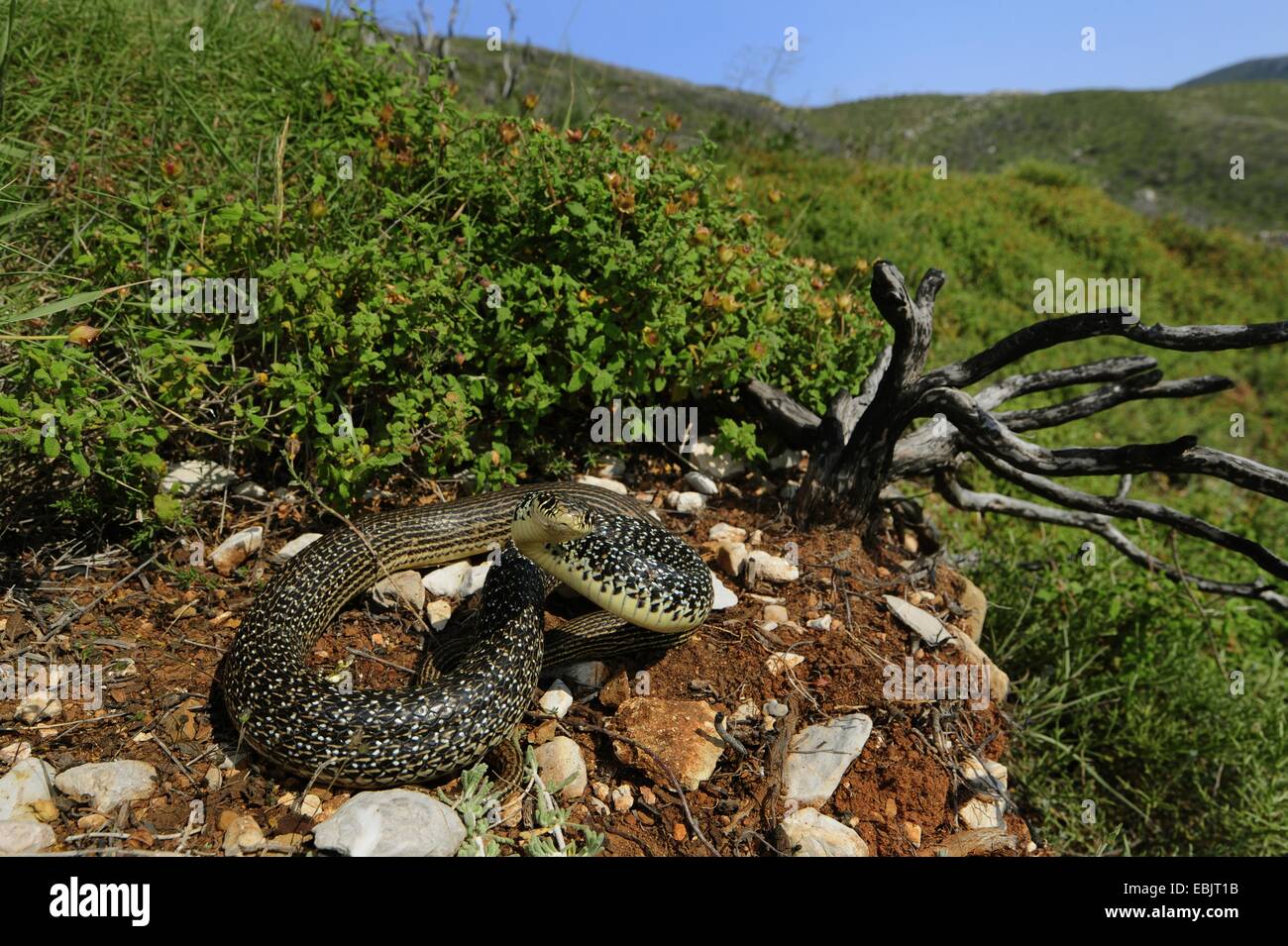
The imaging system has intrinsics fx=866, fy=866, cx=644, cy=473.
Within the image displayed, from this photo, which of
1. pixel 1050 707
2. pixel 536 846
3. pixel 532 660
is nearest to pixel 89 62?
pixel 532 660

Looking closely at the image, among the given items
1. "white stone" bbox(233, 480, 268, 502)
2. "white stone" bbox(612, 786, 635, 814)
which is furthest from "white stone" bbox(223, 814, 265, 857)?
"white stone" bbox(233, 480, 268, 502)

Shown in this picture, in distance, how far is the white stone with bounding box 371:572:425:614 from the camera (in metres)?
4.85

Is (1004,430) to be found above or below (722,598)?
above

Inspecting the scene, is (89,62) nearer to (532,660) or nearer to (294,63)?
(294,63)

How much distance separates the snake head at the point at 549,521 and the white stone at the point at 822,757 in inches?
58.4

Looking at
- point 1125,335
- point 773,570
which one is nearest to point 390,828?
point 773,570

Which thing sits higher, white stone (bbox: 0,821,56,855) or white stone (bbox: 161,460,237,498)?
white stone (bbox: 161,460,237,498)

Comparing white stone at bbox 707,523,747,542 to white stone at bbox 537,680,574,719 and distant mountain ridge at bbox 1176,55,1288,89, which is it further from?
distant mountain ridge at bbox 1176,55,1288,89

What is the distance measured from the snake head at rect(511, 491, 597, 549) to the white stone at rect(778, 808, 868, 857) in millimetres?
1598

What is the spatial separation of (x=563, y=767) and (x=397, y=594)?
5.05 ft

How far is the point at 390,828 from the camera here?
3312 millimetres

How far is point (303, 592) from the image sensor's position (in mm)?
4402

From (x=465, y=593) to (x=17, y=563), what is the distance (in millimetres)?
2374

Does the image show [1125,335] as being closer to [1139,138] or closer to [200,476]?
[200,476]
